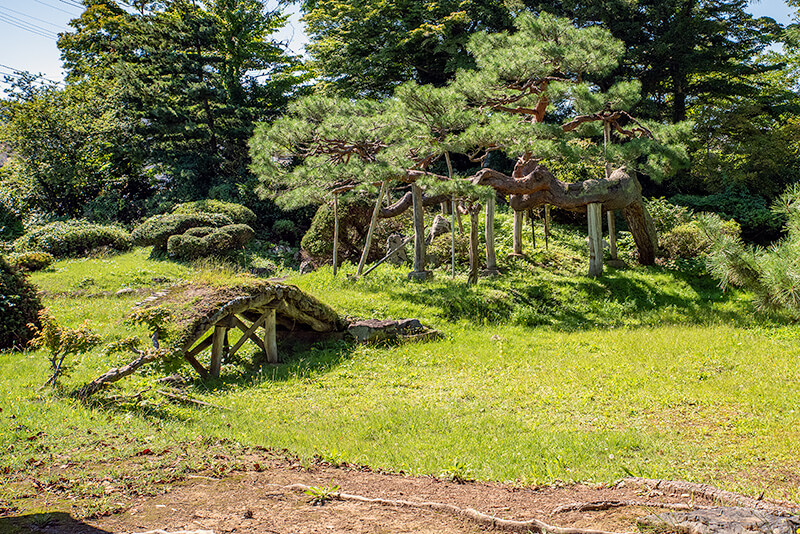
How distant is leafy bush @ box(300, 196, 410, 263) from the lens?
1717cm

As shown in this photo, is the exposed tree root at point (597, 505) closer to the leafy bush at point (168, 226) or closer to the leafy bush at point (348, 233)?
the leafy bush at point (348, 233)

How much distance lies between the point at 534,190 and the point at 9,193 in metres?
18.9

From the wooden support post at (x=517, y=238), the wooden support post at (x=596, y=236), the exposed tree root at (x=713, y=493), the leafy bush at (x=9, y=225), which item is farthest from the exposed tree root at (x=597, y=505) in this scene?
the leafy bush at (x=9, y=225)

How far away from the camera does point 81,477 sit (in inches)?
161

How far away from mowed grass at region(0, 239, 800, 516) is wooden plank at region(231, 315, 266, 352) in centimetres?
27

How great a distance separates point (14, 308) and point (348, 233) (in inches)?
399

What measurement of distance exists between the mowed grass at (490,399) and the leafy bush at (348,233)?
509cm

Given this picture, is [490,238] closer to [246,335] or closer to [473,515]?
[246,335]

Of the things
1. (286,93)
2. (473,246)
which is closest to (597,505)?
(473,246)

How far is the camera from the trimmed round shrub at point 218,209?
19656 millimetres

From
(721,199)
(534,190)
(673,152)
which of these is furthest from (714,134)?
(534,190)

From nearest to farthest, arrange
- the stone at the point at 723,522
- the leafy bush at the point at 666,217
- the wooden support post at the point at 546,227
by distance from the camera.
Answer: the stone at the point at 723,522 → the wooden support post at the point at 546,227 → the leafy bush at the point at 666,217

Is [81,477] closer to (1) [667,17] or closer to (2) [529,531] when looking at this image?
(2) [529,531]

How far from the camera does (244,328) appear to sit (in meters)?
8.41
